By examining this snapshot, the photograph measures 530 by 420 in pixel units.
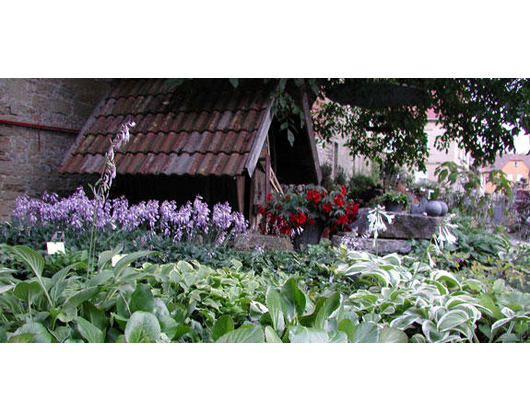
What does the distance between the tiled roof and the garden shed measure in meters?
0.01

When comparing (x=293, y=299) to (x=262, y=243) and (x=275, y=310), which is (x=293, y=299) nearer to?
(x=275, y=310)

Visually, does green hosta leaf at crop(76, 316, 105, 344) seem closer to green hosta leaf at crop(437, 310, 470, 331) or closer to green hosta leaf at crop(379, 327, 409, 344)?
green hosta leaf at crop(379, 327, 409, 344)

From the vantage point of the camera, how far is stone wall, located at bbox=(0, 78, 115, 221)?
17.0 feet

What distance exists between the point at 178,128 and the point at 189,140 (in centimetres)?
34

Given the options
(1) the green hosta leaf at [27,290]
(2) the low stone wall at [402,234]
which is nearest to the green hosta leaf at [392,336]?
(1) the green hosta leaf at [27,290]

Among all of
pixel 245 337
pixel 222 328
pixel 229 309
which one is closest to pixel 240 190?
pixel 229 309

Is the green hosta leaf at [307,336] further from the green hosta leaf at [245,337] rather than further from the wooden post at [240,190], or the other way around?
the wooden post at [240,190]

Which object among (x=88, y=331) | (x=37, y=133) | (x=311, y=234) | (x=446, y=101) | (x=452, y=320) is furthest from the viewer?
(x=446, y=101)

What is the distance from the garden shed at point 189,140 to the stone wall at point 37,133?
2.27 ft

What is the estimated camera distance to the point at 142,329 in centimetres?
113

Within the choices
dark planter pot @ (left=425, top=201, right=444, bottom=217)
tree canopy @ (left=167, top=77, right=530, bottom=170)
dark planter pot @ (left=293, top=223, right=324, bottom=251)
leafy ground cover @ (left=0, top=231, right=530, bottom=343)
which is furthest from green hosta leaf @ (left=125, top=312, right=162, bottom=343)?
dark planter pot @ (left=425, top=201, right=444, bottom=217)
